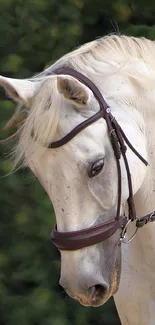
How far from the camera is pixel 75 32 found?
3.25 m

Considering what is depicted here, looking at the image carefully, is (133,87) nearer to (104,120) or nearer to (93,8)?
(104,120)

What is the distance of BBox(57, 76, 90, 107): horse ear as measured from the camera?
1.97 meters

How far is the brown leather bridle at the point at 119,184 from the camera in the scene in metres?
1.99

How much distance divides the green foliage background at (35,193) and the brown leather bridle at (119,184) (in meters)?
1.08

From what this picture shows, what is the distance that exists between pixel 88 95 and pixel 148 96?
0.86ft

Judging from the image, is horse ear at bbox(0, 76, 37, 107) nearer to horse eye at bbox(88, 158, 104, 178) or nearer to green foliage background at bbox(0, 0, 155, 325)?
horse eye at bbox(88, 158, 104, 178)

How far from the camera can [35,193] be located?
10.5 ft

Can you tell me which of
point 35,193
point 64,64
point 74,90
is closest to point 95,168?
point 74,90

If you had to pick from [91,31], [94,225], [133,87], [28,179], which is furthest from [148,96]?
[91,31]

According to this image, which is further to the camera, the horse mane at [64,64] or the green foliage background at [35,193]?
the green foliage background at [35,193]

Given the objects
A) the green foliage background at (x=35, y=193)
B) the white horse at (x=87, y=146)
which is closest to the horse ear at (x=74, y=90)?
the white horse at (x=87, y=146)

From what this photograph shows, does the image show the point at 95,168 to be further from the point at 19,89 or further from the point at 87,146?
the point at 19,89

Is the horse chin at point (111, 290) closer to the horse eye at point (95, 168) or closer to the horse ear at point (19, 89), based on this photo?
the horse eye at point (95, 168)

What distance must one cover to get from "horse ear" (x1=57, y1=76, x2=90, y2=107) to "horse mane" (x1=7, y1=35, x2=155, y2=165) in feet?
0.11
